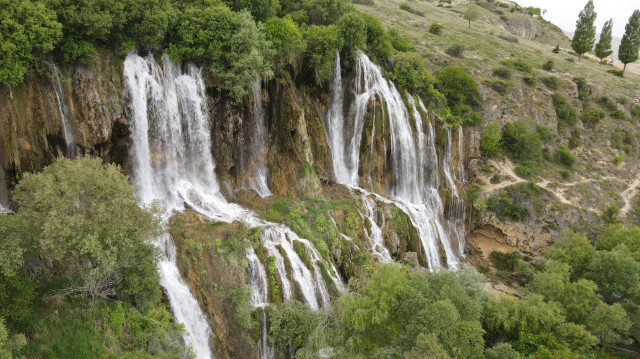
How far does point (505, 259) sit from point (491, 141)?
13.2 meters

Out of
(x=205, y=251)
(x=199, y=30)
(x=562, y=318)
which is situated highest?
(x=199, y=30)

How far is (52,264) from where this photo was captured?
14.3 metres

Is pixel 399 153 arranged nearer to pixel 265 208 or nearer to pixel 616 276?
pixel 265 208

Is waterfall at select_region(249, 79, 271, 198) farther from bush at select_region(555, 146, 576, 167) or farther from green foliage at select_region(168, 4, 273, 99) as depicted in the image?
bush at select_region(555, 146, 576, 167)

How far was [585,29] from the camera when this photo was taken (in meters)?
67.8

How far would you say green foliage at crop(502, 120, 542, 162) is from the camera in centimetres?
4256

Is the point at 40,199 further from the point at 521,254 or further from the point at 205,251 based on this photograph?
the point at 521,254

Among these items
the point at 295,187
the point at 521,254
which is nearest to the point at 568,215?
the point at 521,254

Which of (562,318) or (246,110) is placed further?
(246,110)

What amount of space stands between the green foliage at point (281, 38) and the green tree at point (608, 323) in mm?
25350

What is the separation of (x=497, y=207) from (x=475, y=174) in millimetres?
4552

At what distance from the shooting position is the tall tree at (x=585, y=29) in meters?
66.8

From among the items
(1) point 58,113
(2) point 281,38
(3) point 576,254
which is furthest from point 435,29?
(1) point 58,113

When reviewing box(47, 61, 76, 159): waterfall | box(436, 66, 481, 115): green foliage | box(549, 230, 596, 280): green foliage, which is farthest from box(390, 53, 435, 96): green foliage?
box(47, 61, 76, 159): waterfall
